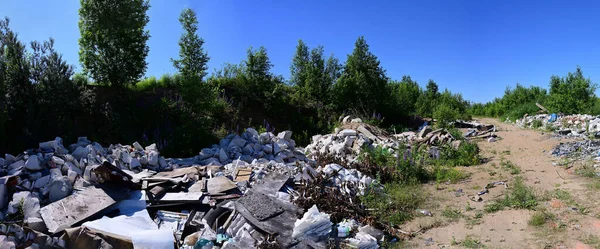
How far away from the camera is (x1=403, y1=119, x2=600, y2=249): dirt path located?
4.89 m

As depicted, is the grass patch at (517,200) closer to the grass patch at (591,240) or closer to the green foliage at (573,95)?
the grass patch at (591,240)

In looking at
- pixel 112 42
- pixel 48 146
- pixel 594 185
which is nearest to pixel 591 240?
pixel 594 185

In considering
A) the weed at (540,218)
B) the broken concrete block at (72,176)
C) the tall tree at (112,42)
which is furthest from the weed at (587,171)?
the tall tree at (112,42)

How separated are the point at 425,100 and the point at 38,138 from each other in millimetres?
18594

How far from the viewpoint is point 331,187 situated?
20.6 feet

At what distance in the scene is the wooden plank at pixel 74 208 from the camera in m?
4.45

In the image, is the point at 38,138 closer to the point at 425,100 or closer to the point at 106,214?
the point at 106,214

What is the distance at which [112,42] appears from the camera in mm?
12422

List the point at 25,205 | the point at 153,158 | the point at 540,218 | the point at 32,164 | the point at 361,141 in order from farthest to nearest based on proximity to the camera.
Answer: the point at 361,141, the point at 153,158, the point at 32,164, the point at 540,218, the point at 25,205

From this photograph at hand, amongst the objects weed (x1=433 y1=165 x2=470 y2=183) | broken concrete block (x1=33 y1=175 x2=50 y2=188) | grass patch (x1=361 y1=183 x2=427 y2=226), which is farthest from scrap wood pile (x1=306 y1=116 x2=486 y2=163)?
broken concrete block (x1=33 y1=175 x2=50 y2=188)

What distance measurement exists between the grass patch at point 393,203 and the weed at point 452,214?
0.45 metres

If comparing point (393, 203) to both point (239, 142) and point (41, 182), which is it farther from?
point (41, 182)

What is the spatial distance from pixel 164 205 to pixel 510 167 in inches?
299

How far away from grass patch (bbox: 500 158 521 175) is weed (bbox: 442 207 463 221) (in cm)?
307
